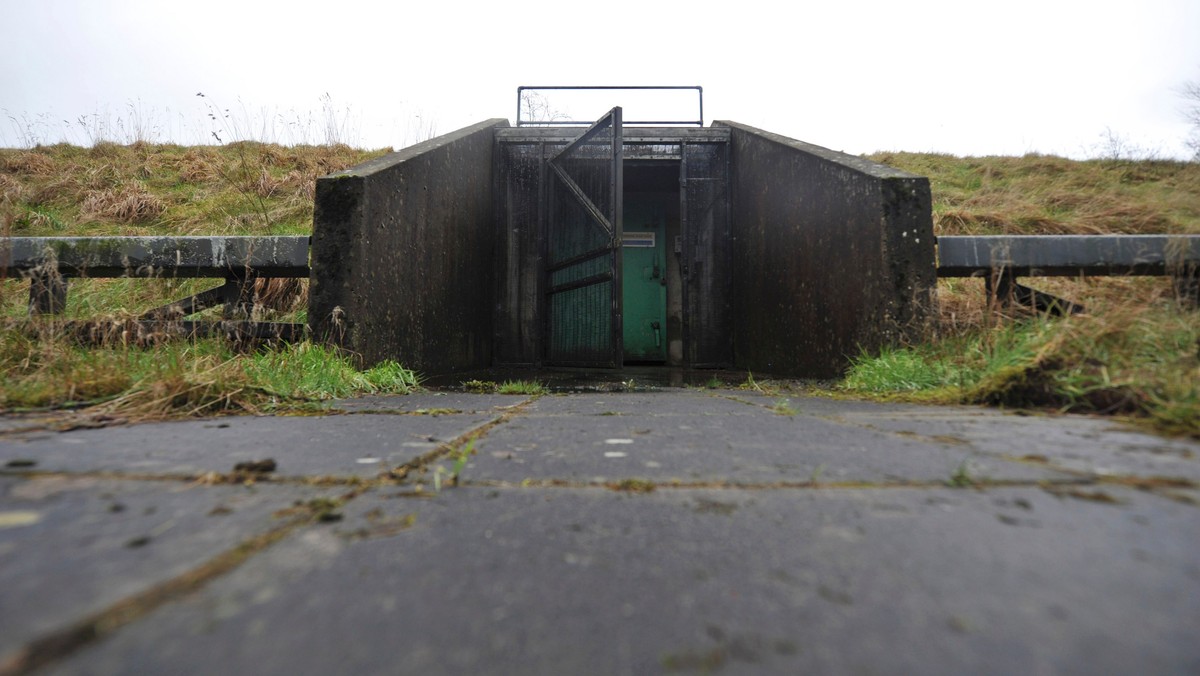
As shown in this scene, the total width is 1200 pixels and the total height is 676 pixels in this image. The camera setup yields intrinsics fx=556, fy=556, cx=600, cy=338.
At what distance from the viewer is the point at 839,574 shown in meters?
0.68

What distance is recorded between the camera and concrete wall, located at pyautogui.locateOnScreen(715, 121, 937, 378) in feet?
11.6

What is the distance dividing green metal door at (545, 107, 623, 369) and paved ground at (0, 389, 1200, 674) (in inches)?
187

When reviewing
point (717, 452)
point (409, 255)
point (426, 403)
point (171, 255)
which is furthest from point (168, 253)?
point (717, 452)

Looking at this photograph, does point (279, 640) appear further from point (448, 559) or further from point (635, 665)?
point (635, 665)

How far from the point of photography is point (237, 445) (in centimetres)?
145

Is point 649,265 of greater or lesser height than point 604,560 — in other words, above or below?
above

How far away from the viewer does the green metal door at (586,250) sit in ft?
19.3

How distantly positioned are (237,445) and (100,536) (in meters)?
0.74

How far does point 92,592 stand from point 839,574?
0.83 meters

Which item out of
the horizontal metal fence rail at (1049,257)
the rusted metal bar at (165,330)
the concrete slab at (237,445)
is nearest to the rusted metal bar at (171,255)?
the rusted metal bar at (165,330)

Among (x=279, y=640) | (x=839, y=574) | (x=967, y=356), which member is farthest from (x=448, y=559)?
(x=967, y=356)

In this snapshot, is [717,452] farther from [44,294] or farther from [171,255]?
[44,294]

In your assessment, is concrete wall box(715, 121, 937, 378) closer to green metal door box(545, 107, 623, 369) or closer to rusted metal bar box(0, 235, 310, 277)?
green metal door box(545, 107, 623, 369)

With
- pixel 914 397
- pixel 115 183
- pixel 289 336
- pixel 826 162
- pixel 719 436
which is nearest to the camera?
pixel 719 436
